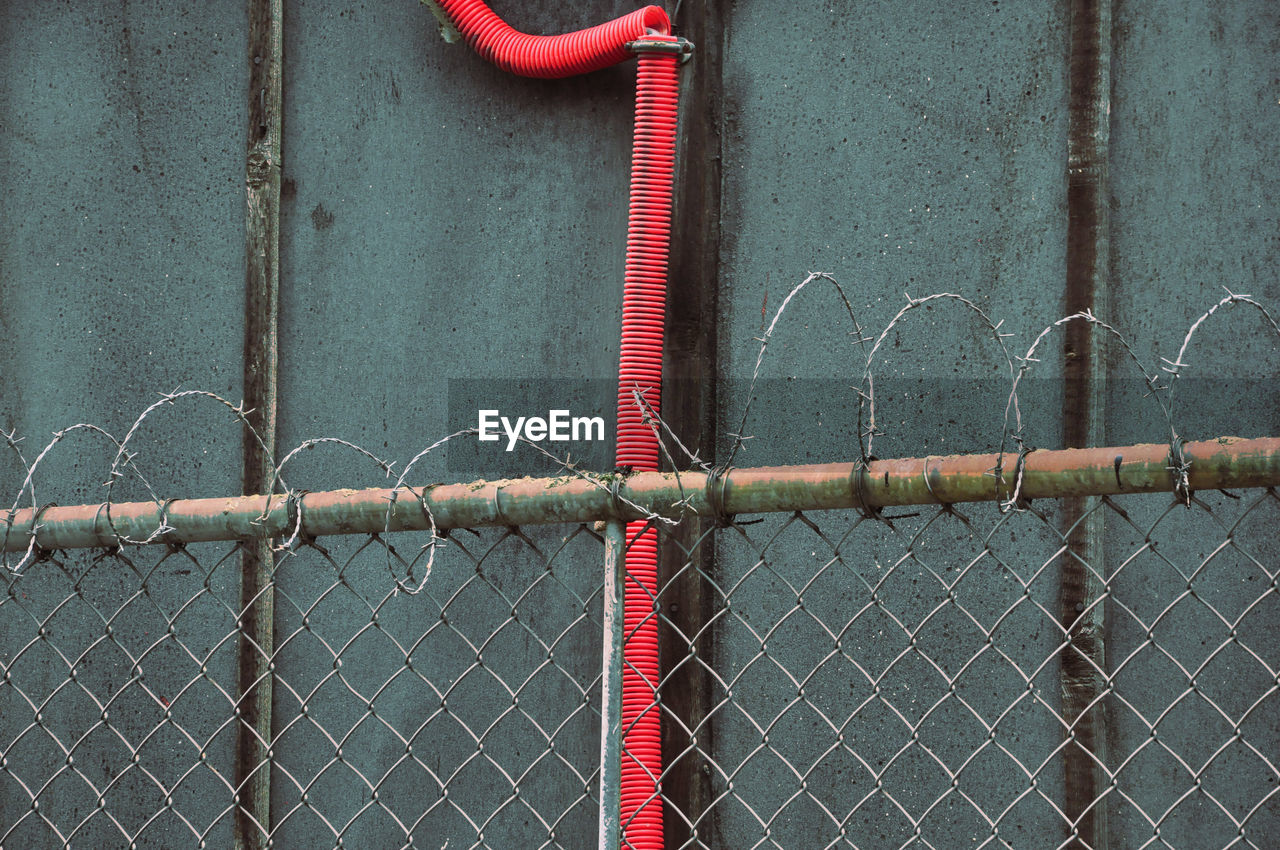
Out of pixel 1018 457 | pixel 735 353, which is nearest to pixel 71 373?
pixel 735 353

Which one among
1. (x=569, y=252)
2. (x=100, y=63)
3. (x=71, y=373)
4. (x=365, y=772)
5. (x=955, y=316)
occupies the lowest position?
(x=365, y=772)

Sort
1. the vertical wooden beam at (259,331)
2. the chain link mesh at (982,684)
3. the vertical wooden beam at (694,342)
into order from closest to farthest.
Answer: the chain link mesh at (982,684), the vertical wooden beam at (694,342), the vertical wooden beam at (259,331)

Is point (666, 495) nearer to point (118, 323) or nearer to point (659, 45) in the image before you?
point (659, 45)

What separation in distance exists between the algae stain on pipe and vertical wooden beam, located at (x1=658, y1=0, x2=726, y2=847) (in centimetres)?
22

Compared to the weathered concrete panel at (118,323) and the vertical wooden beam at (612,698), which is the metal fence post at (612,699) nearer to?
the vertical wooden beam at (612,698)

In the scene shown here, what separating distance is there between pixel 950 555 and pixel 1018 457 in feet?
4.89

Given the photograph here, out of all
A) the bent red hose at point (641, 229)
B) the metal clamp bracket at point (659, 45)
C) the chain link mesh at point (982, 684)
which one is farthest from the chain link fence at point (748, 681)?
the metal clamp bracket at point (659, 45)

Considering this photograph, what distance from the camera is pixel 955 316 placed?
2.61 metres

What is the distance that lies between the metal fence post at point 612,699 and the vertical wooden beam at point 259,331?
6.00ft

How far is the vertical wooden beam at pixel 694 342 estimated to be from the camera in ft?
8.73

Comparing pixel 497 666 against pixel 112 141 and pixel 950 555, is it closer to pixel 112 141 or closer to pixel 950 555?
pixel 950 555

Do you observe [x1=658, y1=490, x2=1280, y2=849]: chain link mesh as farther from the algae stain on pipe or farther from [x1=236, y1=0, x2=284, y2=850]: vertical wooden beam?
[x1=236, y1=0, x2=284, y2=850]: vertical wooden beam

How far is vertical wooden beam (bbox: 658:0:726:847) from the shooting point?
8.73 feet

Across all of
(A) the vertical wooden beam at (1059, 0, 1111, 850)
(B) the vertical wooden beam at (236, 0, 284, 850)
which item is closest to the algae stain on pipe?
(B) the vertical wooden beam at (236, 0, 284, 850)
